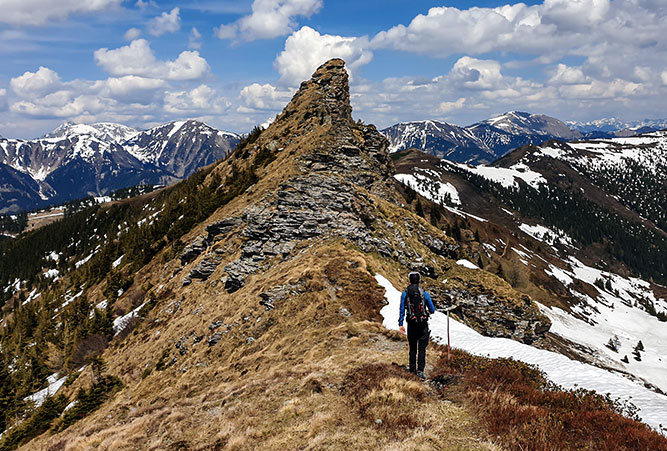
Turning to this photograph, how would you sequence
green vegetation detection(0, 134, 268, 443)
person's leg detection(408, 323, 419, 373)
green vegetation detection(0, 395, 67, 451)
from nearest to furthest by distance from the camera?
person's leg detection(408, 323, 419, 373) → green vegetation detection(0, 395, 67, 451) → green vegetation detection(0, 134, 268, 443)

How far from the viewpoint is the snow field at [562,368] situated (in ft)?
34.0

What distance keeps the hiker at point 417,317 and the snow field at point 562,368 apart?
5.09m

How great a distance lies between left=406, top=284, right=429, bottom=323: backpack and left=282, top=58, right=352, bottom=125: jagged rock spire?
57.6m

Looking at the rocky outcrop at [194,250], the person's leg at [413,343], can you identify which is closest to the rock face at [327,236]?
the rocky outcrop at [194,250]

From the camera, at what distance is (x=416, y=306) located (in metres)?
12.5

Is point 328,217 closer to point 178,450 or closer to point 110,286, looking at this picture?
point 178,450

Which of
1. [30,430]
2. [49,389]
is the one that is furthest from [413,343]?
[49,389]

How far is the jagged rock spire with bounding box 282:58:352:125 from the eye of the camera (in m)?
72.5

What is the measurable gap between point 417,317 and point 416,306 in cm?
39

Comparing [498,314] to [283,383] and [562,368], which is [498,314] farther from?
[283,383]

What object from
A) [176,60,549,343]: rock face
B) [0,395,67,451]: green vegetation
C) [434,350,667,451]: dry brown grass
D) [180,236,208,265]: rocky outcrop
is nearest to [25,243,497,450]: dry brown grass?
[434,350,667,451]: dry brown grass

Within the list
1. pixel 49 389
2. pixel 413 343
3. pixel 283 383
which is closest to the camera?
pixel 413 343

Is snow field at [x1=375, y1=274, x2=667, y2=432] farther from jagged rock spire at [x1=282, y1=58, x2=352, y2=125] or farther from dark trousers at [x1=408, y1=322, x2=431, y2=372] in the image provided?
jagged rock spire at [x1=282, y1=58, x2=352, y2=125]

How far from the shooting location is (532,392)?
34.0ft
